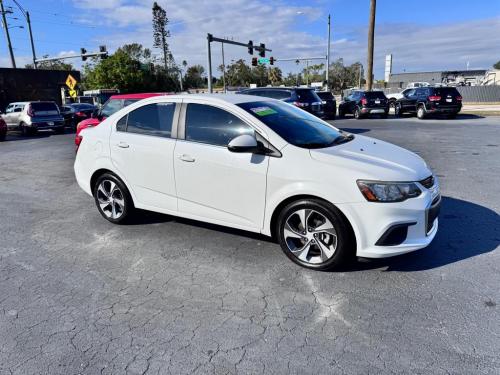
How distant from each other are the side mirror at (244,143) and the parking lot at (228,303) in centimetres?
117

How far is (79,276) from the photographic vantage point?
378cm

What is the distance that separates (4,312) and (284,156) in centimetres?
275

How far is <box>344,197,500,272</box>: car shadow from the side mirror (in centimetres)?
147

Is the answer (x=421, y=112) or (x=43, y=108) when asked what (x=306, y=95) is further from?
(x=43, y=108)

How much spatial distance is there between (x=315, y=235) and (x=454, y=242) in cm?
176

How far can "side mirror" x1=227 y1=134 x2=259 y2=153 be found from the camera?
367 cm

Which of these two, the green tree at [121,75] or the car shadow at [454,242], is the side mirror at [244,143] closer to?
the car shadow at [454,242]

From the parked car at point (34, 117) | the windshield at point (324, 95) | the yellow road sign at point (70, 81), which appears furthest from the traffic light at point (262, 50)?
the parked car at point (34, 117)

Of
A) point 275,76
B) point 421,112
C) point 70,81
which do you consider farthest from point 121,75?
point 275,76

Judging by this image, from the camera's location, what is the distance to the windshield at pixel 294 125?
3949 mm

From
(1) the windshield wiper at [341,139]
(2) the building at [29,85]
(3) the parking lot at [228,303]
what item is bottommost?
(3) the parking lot at [228,303]

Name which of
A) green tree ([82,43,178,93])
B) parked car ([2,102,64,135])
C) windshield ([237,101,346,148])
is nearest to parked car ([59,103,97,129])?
parked car ([2,102,64,135])

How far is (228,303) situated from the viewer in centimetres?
326

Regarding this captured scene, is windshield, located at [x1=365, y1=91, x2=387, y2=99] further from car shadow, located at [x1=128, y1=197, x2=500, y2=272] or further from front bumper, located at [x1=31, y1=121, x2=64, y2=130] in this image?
car shadow, located at [x1=128, y1=197, x2=500, y2=272]
